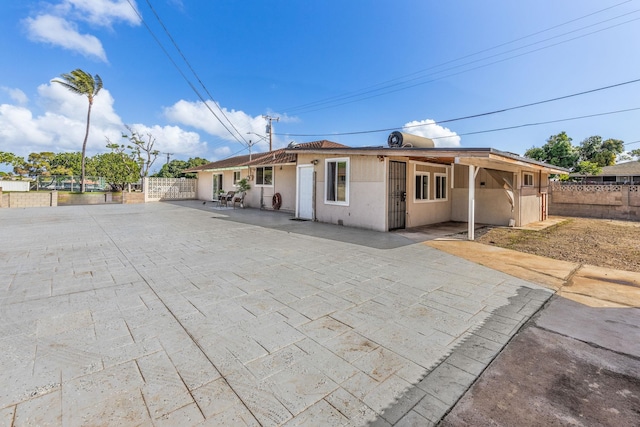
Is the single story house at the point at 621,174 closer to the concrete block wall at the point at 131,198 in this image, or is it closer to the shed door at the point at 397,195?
the shed door at the point at 397,195

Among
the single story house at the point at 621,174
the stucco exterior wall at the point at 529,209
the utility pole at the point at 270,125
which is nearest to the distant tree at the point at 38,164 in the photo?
the utility pole at the point at 270,125

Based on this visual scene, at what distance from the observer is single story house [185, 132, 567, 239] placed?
8.53 m

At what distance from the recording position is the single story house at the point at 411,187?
8.53 meters

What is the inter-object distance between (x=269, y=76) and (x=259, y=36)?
4.40 meters

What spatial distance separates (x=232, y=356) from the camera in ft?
7.27

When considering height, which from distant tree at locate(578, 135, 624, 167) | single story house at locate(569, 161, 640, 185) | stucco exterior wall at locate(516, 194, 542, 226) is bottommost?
stucco exterior wall at locate(516, 194, 542, 226)

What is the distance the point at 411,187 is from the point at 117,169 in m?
26.0

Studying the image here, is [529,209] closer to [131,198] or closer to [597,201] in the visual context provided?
[597,201]

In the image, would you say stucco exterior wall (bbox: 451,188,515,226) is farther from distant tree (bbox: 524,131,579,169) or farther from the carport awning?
distant tree (bbox: 524,131,579,169)

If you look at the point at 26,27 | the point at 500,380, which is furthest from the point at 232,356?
the point at 26,27

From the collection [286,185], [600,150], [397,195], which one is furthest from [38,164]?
[600,150]

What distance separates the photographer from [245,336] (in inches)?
99.4

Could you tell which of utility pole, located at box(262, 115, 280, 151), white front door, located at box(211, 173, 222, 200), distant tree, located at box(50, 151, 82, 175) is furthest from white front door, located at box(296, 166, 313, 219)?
distant tree, located at box(50, 151, 82, 175)

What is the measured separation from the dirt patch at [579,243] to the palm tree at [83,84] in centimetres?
2841
